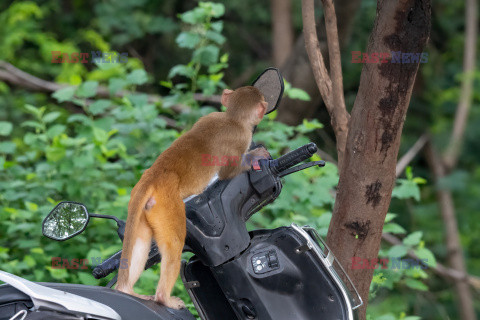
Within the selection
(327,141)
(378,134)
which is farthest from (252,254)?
(327,141)

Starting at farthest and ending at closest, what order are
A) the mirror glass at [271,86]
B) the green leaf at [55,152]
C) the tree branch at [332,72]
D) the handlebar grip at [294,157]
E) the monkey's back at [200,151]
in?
the green leaf at [55,152], the tree branch at [332,72], the mirror glass at [271,86], the monkey's back at [200,151], the handlebar grip at [294,157]

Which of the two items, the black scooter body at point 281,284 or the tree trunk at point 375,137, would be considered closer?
the black scooter body at point 281,284

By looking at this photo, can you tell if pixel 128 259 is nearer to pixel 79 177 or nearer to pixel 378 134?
pixel 378 134

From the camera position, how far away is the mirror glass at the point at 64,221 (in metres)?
2.06

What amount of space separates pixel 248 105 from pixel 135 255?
2.06ft

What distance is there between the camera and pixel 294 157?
6.39ft

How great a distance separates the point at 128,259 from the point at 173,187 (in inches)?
9.9

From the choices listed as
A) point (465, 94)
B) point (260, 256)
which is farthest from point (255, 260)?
point (465, 94)

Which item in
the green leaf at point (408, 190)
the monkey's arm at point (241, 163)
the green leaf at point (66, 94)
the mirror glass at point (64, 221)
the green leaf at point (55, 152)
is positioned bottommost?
the green leaf at point (55, 152)

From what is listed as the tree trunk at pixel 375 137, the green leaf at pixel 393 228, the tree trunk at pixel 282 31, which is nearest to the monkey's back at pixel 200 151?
the tree trunk at pixel 375 137

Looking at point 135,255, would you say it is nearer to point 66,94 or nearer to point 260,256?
point 260,256

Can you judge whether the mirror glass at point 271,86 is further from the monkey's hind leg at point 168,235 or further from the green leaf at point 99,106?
the green leaf at point 99,106

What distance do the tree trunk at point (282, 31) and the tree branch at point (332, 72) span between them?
5.26 metres

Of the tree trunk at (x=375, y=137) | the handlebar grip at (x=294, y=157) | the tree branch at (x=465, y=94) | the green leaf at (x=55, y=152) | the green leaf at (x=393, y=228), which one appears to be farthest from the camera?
the tree branch at (x=465, y=94)
